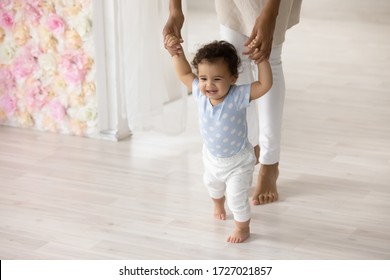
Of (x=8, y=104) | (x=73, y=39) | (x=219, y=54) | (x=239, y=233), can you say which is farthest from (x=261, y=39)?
(x=8, y=104)

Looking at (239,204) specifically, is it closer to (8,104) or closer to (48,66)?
(48,66)

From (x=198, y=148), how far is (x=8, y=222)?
2.92 feet

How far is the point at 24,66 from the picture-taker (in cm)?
332

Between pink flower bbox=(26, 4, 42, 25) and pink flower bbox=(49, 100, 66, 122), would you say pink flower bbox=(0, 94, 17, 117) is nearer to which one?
pink flower bbox=(49, 100, 66, 122)

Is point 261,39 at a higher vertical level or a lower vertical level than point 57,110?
higher

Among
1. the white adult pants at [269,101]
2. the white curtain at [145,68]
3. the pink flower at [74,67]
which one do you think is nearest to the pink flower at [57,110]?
the pink flower at [74,67]

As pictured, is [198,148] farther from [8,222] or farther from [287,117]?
[8,222]

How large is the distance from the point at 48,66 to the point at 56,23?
175mm

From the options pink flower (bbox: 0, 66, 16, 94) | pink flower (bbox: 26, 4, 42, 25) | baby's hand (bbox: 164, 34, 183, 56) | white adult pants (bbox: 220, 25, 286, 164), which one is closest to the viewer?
baby's hand (bbox: 164, 34, 183, 56)

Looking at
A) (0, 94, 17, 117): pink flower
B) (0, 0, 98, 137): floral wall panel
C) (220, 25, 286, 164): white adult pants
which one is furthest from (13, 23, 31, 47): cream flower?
(220, 25, 286, 164): white adult pants

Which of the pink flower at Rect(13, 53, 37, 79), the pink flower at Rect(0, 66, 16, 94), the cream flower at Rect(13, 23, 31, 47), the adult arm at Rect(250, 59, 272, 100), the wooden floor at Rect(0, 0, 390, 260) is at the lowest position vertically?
the wooden floor at Rect(0, 0, 390, 260)

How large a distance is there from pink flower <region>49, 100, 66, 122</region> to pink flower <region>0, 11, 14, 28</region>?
34 cm

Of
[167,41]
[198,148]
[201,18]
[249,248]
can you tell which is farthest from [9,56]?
[201,18]

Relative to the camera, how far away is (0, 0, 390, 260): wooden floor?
2365 mm
